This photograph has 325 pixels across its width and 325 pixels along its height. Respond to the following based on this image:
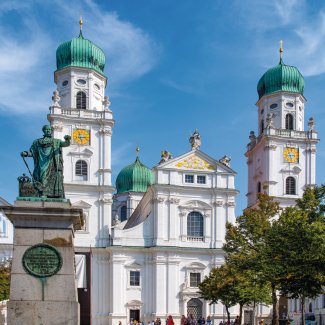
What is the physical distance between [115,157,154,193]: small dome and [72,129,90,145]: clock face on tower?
26460 mm

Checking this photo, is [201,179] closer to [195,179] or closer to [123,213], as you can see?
[195,179]

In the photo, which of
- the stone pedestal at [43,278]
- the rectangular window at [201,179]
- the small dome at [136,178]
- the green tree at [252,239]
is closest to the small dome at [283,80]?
the rectangular window at [201,179]

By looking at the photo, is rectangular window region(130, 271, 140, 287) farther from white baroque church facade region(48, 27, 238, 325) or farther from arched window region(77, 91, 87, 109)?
arched window region(77, 91, 87, 109)

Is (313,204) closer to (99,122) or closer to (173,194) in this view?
(173,194)

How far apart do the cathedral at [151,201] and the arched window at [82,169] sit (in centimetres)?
10

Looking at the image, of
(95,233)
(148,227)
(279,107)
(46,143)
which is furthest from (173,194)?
(46,143)

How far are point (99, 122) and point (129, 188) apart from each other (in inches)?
1075

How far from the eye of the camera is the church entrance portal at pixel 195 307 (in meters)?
61.9

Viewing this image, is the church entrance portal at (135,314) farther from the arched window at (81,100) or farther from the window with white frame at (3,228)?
the arched window at (81,100)

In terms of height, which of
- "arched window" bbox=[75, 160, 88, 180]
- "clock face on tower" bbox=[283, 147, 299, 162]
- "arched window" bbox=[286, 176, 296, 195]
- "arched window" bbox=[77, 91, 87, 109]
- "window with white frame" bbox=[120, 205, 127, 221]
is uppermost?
"arched window" bbox=[77, 91, 87, 109]

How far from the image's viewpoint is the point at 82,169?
6316 centimetres

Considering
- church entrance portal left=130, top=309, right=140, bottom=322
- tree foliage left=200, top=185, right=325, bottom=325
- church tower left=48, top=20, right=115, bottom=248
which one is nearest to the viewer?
tree foliage left=200, top=185, right=325, bottom=325

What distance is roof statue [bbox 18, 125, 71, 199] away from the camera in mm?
16859

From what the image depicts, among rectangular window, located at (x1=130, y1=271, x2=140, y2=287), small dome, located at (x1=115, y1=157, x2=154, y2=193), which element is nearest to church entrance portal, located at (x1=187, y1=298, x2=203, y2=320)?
rectangular window, located at (x1=130, y1=271, x2=140, y2=287)
